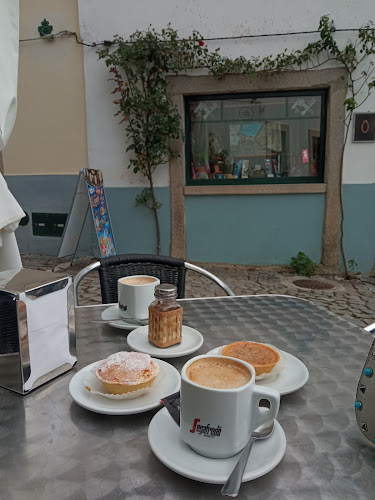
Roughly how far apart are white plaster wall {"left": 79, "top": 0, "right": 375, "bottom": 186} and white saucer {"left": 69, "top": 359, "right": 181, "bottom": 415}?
15.0ft

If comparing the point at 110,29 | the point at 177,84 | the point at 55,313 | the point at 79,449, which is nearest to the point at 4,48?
the point at 55,313

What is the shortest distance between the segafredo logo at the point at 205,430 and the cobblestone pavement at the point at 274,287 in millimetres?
3152

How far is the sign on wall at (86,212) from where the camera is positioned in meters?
4.89

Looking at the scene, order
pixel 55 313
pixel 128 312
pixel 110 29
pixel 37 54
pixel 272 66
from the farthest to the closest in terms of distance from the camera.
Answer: pixel 37 54
pixel 110 29
pixel 272 66
pixel 128 312
pixel 55 313

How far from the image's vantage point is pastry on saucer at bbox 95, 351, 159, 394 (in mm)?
861

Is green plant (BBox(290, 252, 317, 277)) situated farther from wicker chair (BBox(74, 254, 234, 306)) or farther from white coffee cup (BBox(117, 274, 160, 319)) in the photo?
white coffee cup (BBox(117, 274, 160, 319))

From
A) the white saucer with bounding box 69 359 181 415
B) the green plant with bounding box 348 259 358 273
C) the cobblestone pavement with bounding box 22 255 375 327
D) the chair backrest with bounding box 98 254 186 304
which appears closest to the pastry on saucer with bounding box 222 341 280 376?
the white saucer with bounding box 69 359 181 415

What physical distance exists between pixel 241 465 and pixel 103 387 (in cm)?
37

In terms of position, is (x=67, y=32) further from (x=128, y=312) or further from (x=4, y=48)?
(x=128, y=312)

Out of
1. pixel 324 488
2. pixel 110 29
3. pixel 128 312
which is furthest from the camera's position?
pixel 110 29

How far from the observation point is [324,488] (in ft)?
2.15

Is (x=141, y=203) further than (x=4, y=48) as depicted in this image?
Yes

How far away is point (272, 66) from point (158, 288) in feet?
14.7

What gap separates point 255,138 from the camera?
5.42 m
